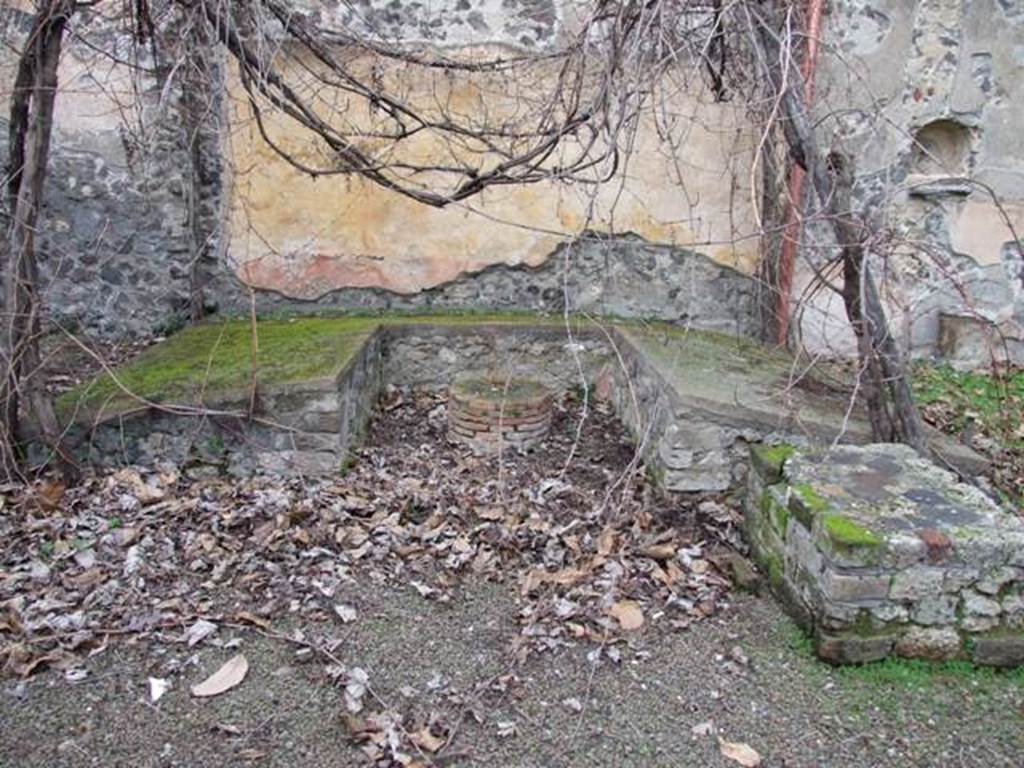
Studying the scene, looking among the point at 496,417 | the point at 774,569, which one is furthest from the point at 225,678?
the point at 496,417

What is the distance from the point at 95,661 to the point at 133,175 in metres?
3.79

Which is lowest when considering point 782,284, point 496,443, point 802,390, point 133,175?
point 496,443

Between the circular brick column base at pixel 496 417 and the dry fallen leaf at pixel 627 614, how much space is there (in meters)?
1.58

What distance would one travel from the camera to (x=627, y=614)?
304cm

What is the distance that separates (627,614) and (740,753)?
0.75 m

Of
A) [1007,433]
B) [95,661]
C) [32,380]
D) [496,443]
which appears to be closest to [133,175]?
[32,380]

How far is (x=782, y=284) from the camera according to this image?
576cm

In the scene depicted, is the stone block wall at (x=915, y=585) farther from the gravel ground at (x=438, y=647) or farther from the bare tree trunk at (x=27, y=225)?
the bare tree trunk at (x=27, y=225)

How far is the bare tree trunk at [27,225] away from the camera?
349 centimetres

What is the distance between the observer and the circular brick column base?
4570 millimetres

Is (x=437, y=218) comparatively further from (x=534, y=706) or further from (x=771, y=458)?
(x=534, y=706)

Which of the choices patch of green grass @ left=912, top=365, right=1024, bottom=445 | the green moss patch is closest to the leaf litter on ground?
the green moss patch

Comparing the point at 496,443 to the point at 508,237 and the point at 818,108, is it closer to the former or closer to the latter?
the point at 508,237

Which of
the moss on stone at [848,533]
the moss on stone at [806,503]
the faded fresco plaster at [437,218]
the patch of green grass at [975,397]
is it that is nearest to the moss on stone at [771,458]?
the moss on stone at [806,503]
